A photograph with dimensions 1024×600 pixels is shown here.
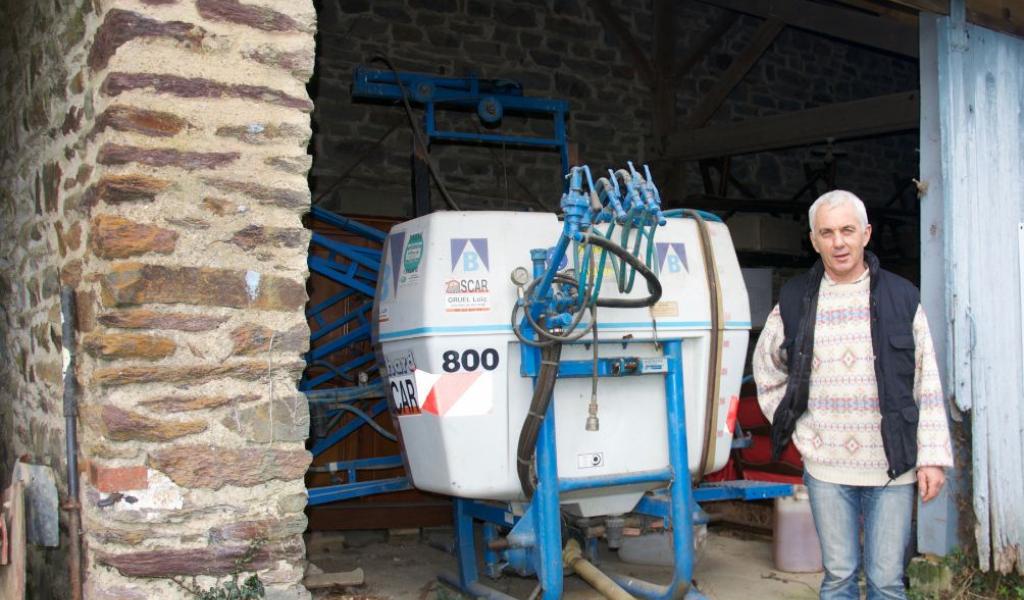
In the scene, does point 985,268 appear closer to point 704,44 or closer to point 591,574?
point 591,574

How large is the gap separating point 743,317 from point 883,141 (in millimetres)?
6731

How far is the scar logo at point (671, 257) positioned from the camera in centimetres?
420

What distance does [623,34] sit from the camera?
8562mm

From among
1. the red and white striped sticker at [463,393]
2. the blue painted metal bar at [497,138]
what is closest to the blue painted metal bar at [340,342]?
the blue painted metal bar at [497,138]

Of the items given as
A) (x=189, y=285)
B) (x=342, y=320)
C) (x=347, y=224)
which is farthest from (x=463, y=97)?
(x=189, y=285)

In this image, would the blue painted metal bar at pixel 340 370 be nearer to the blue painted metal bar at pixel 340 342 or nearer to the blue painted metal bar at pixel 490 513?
the blue painted metal bar at pixel 340 342

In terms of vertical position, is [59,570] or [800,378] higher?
[800,378]

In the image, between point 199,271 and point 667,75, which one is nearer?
point 199,271

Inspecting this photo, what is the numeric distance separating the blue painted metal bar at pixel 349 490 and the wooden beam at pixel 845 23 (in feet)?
11.7

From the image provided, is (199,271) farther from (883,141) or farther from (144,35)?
(883,141)

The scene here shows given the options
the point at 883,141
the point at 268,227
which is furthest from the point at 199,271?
the point at 883,141

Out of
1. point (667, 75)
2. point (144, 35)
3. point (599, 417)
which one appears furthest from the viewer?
point (667, 75)

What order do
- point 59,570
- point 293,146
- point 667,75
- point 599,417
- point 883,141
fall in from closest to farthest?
point 293,146, point 59,570, point 599,417, point 667,75, point 883,141

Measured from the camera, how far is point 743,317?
4438 mm
